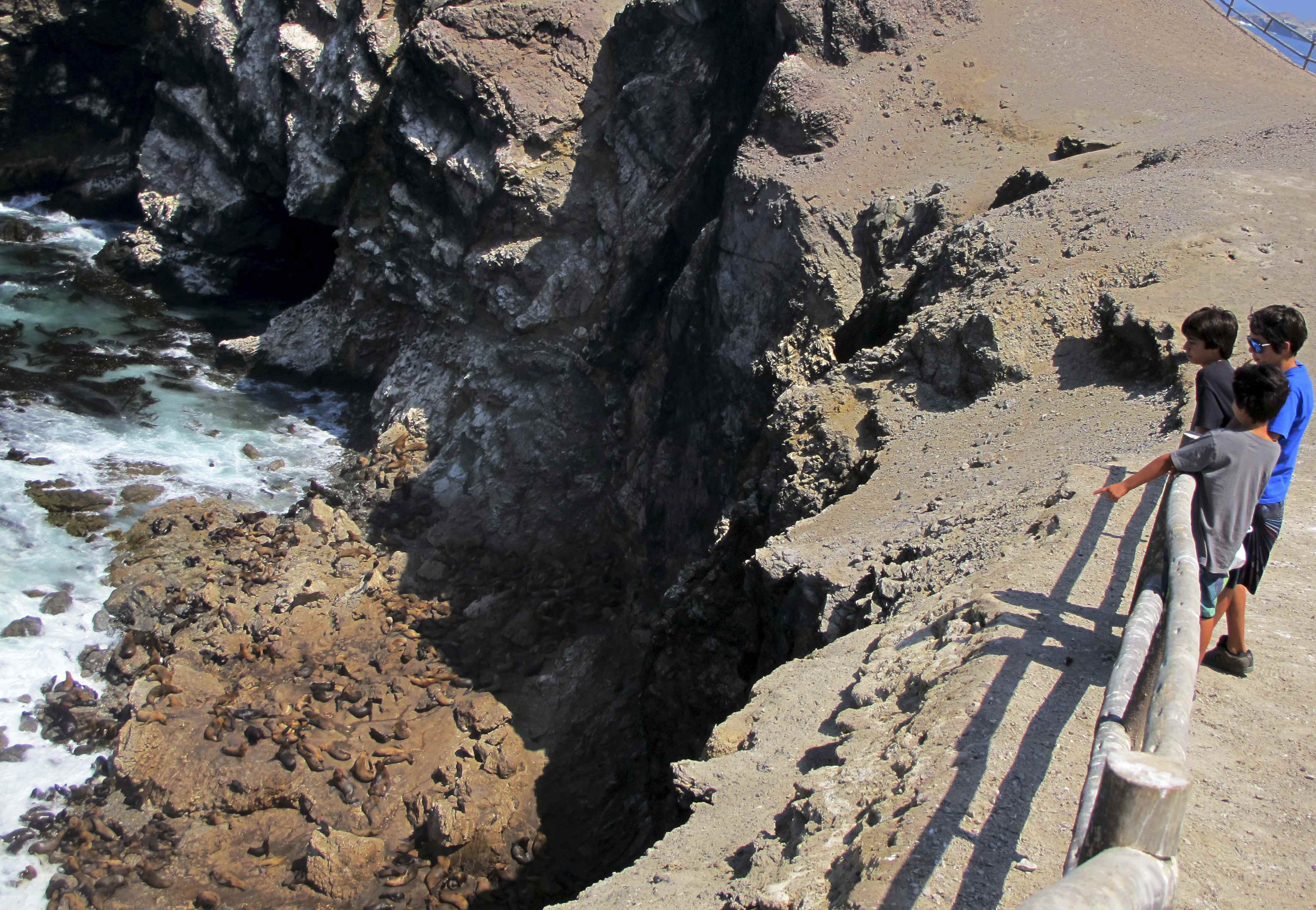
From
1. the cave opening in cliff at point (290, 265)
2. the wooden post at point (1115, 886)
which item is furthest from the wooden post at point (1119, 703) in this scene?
the cave opening in cliff at point (290, 265)

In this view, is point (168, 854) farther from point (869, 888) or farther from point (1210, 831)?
point (1210, 831)

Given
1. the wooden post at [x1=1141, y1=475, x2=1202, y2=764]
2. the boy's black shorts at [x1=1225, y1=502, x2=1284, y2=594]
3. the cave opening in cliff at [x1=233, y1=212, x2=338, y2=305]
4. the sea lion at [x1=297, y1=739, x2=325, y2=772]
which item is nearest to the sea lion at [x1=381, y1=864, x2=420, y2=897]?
the sea lion at [x1=297, y1=739, x2=325, y2=772]

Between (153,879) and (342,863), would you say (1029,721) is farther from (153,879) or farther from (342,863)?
(153,879)

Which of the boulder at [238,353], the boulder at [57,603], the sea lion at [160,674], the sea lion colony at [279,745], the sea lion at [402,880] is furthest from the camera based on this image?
the boulder at [238,353]

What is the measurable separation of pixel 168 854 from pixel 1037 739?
10.7 metres

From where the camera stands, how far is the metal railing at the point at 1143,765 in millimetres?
2270

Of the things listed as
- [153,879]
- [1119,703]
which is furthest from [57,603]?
[1119,703]

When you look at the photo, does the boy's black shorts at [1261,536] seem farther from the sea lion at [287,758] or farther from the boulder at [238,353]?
the boulder at [238,353]

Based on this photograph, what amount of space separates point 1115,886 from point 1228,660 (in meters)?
3.30

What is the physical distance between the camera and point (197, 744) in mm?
12602

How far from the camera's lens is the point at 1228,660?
16.2 feet

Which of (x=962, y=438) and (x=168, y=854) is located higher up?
(x=962, y=438)

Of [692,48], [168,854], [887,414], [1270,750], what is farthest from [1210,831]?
[692,48]

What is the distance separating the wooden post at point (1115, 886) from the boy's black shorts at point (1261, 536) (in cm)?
331
